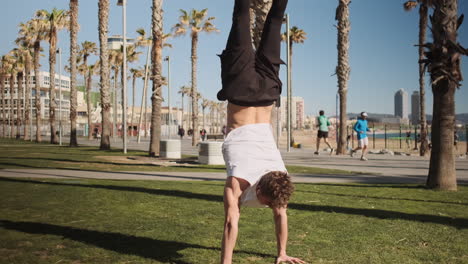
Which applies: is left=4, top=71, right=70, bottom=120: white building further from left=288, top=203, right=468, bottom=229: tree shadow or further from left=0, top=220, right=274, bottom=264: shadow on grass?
left=288, top=203, right=468, bottom=229: tree shadow

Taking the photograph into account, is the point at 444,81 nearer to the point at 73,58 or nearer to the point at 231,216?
the point at 231,216

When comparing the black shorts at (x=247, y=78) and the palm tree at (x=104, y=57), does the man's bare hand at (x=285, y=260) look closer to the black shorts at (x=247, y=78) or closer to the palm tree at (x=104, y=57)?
the black shorts at (x=247, y=78)

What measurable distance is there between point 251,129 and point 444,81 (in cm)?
686

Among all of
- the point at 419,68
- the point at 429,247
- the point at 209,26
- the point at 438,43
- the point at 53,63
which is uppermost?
the point at 209,26

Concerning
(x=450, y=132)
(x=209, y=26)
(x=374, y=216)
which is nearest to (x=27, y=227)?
(x=374, y=216)

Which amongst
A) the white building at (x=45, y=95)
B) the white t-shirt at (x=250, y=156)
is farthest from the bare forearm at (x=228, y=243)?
the white building at (x=45, y=95)

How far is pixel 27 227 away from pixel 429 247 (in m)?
5.03

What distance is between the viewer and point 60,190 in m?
8.97

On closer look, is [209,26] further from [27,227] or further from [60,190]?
[27,227]

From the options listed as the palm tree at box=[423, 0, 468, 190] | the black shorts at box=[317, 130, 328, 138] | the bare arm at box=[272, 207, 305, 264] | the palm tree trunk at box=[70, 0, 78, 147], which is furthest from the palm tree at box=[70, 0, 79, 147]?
the bare arm at box=[272, 207, 305, 264]

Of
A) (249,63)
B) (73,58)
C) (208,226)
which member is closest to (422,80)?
(208,226)

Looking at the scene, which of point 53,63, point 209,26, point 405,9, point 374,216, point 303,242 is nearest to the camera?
point 303,242

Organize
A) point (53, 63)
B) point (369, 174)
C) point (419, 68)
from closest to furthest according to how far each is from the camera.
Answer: point (369, 174) < point (419, 68) < point (53, 63)

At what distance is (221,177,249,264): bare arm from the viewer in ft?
11.3
